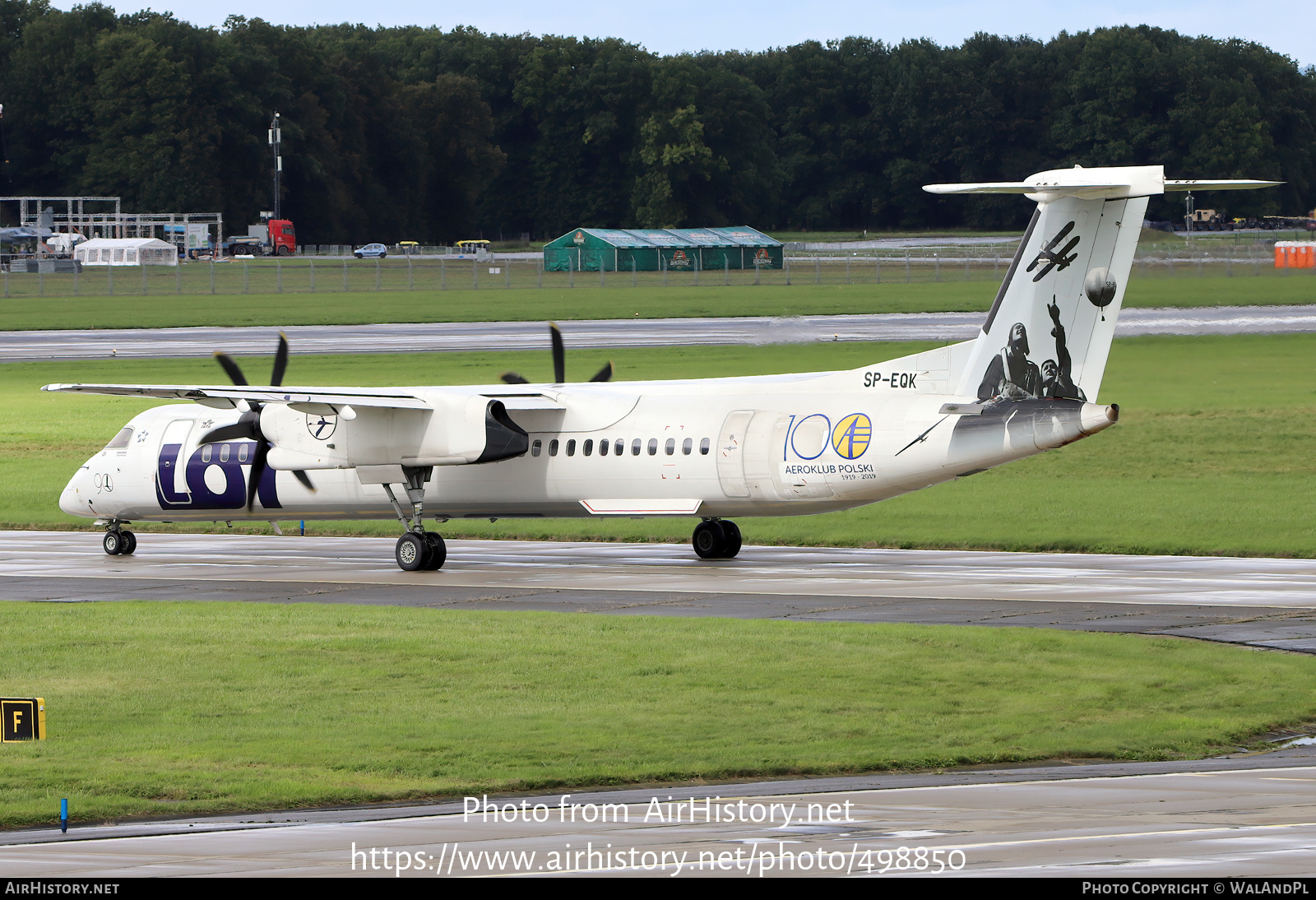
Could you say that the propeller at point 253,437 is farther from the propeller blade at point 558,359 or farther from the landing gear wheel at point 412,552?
the propeller blade at point 558,359

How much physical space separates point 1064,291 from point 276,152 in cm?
15295

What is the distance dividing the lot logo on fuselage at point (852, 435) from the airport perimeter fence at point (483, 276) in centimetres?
6159

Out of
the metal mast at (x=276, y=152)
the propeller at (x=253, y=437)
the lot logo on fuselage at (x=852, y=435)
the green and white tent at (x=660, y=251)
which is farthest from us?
the metal mast at (x=276, y=152)

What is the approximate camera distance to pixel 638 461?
98.4ft

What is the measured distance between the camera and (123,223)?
16912 cm

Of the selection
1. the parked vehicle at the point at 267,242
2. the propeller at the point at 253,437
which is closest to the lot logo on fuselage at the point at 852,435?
the propeller at the point at 253,437

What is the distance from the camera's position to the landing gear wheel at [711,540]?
31.1 m

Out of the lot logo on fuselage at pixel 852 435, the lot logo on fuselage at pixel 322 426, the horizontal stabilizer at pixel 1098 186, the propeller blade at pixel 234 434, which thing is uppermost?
the horizontal stabilizer at pixel 1098 186

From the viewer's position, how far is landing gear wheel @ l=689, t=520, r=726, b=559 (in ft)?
102

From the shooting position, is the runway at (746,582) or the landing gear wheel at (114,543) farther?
the landing gear wheel at (114,543)

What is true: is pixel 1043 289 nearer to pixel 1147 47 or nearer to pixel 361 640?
pixel 361 640

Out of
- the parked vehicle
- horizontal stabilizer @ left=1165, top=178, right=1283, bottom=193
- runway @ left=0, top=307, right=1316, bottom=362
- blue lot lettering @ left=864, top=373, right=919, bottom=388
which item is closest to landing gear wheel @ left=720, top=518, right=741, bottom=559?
blue lot lettering @ left=864, top=373, right=919, bottom=388

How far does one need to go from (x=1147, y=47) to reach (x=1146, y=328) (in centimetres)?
8916

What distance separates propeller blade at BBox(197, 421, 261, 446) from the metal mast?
464 ft
